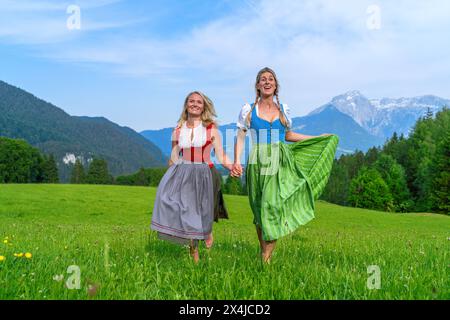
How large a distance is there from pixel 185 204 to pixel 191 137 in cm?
116

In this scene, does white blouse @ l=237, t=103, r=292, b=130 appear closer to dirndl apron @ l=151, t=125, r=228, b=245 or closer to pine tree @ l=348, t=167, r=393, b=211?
dirndl apron @ l=151, t=125, r=228, b=245

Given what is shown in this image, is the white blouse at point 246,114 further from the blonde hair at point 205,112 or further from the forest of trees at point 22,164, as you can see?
the forest of trees at point 22,164

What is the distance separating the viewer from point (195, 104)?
7.75 m

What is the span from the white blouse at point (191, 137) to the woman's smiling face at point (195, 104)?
24 cm

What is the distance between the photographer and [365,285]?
16.8 feet

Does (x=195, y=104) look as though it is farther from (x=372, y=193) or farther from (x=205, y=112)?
(x=372, y=193)

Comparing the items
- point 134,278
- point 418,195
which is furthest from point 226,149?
point 418,195

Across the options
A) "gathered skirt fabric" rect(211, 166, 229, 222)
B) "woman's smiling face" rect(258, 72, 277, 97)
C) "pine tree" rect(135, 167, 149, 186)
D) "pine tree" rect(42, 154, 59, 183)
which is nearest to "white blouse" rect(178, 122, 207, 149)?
"gathered skirt fabric" rect(211, 166, 229, 222)

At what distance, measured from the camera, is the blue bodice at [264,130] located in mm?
7348

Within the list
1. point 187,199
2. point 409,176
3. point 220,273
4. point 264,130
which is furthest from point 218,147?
point 409,176

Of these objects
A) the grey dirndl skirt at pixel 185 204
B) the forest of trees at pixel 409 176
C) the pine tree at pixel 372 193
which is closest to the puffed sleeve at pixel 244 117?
the grey dirndl skirt at pixel 185 204
